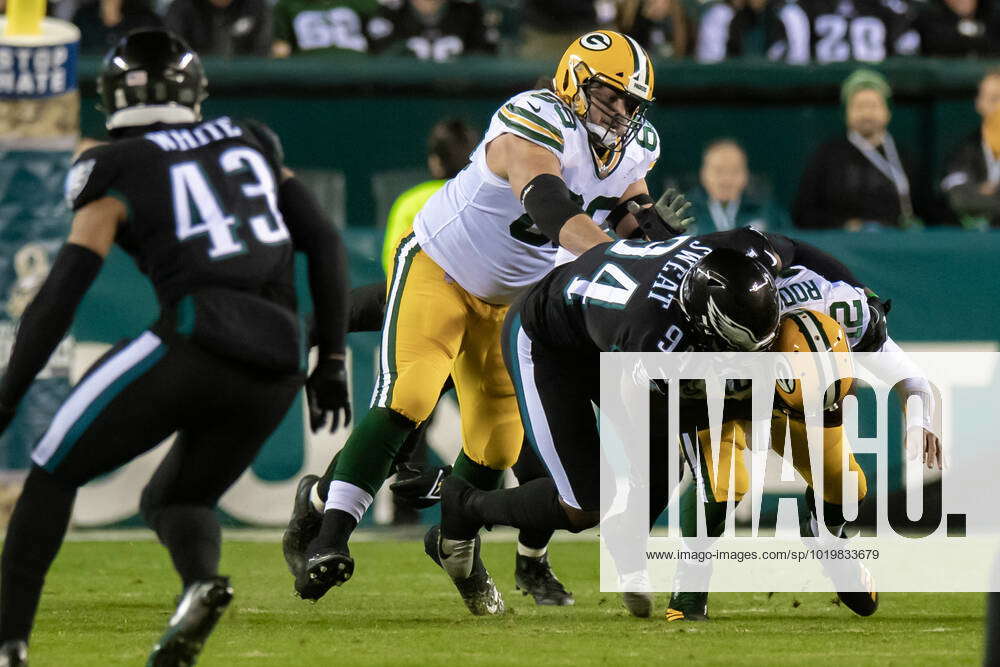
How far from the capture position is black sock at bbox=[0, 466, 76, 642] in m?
4.22

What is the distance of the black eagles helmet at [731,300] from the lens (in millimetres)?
5094

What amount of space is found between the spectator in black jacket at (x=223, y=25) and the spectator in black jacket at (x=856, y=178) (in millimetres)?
3591

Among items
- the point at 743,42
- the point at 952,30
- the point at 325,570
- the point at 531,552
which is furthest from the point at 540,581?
the point at 952,30

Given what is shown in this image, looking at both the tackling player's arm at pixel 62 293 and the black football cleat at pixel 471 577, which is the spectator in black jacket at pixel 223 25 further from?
the tackling player's arm at pixel 62 293

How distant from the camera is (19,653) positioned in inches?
165

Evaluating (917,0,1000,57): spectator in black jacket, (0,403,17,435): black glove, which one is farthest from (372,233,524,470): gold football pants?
(917,0,1000,57): spectator in black jacket

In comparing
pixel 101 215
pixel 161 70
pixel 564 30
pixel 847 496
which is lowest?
pixel 847 496

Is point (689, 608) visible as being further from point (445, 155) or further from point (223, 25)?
point (223, 25)

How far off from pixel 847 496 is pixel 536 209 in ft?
4.98

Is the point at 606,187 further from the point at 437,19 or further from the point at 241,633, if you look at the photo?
the point at 437,19

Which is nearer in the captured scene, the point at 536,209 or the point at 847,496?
the point at 536,209

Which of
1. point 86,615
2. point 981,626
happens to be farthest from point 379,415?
point 981,626

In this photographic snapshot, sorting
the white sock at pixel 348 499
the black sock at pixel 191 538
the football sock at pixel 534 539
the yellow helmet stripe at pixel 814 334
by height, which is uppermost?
the yellow helmet stripe at pixel 814 334

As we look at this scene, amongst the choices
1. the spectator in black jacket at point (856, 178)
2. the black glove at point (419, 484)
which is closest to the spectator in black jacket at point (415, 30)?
the spectator in black jacket at point (856, 178)
